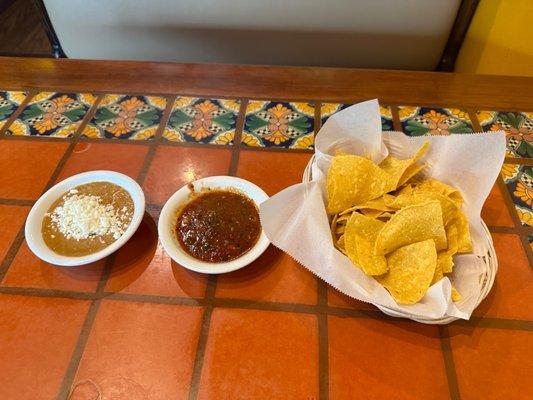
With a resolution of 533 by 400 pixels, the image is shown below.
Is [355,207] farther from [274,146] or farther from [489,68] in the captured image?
[489,68]

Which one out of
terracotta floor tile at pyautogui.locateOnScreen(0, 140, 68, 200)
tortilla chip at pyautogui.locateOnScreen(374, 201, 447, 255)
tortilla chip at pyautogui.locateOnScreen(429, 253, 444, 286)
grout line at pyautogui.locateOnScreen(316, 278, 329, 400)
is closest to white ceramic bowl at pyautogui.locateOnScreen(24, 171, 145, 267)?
terracotta floor tile at pyautogui.locateOnScreen(0, 140, 68, 200)

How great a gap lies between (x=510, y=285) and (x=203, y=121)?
1.03m

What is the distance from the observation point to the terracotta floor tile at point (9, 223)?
3.78 ft

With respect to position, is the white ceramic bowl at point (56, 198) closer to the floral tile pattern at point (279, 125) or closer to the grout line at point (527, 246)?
the floral tile pattern at point (279, 125)

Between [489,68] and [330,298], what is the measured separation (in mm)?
1533

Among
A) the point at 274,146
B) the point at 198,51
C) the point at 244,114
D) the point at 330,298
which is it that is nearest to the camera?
the point at 330,298

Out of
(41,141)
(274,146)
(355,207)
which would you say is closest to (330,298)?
(355,207)

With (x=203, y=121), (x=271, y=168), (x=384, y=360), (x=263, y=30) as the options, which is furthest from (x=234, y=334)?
(x=263, y=30)

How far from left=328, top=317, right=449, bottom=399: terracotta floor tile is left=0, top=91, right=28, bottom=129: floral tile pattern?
1.31 meters

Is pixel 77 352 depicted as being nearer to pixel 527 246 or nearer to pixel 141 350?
pixel 141 350

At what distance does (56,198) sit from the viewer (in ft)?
3.82

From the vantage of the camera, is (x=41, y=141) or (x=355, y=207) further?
(x=41, y=141)

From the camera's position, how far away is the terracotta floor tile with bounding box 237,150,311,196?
1273 mm

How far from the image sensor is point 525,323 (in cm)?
98
